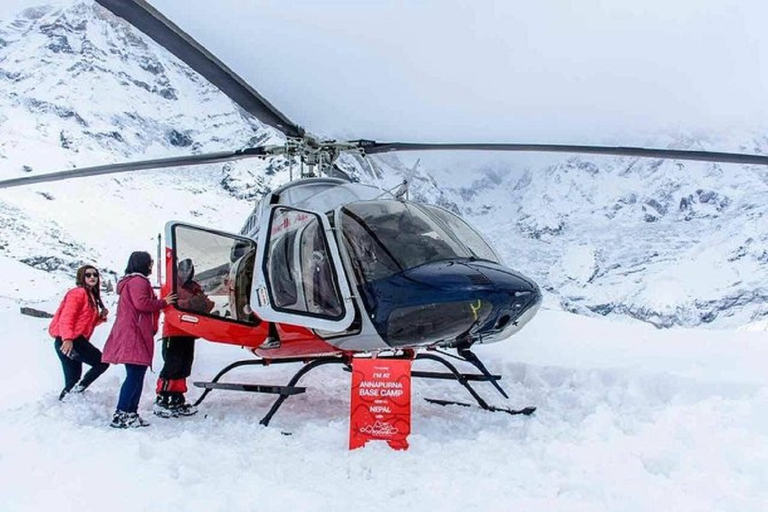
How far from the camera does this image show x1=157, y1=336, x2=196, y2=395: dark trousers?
502 centimetres

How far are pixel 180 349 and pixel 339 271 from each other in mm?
1792

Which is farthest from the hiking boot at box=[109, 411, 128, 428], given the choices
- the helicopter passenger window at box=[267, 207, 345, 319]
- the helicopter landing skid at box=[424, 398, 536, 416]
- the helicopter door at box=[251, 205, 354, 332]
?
the helicopter landing skid at box=[424, 398, 536, 416]

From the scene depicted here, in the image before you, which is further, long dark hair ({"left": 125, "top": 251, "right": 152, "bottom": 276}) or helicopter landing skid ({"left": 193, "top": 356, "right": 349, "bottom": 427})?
long dark hair ({"left": 125, "top": 251, "right": 152, "bottom": 276})

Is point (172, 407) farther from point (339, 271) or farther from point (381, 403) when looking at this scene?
point (381, 403)

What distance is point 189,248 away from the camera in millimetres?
5137

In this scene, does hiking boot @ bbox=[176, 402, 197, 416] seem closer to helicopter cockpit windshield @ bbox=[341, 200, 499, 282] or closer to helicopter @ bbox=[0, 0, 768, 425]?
helicopter @ bbox=[0, 0, 768, 425]

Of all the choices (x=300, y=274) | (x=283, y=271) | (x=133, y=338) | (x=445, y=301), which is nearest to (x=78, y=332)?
(x=133, y=338)

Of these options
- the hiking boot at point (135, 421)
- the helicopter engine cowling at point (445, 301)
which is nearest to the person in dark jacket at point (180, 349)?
the hiking boot at point (135, 421)

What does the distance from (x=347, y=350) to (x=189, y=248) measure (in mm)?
1667

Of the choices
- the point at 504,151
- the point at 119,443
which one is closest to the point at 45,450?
the point at 119,443

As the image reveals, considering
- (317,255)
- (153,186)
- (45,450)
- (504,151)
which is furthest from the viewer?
(153,186)

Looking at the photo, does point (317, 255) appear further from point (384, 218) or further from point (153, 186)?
point (153, 186)

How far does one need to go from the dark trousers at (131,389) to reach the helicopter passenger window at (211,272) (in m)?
0.61

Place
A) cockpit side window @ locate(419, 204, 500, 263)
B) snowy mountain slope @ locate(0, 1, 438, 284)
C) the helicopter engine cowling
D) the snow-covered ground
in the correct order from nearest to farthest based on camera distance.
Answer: the snow-covered ground < the helicopter engine cowling < cockpit side window @ locate(419, 204, 500, 263) < snowy mountain slope @ locate(0, 1, 438, 284)
